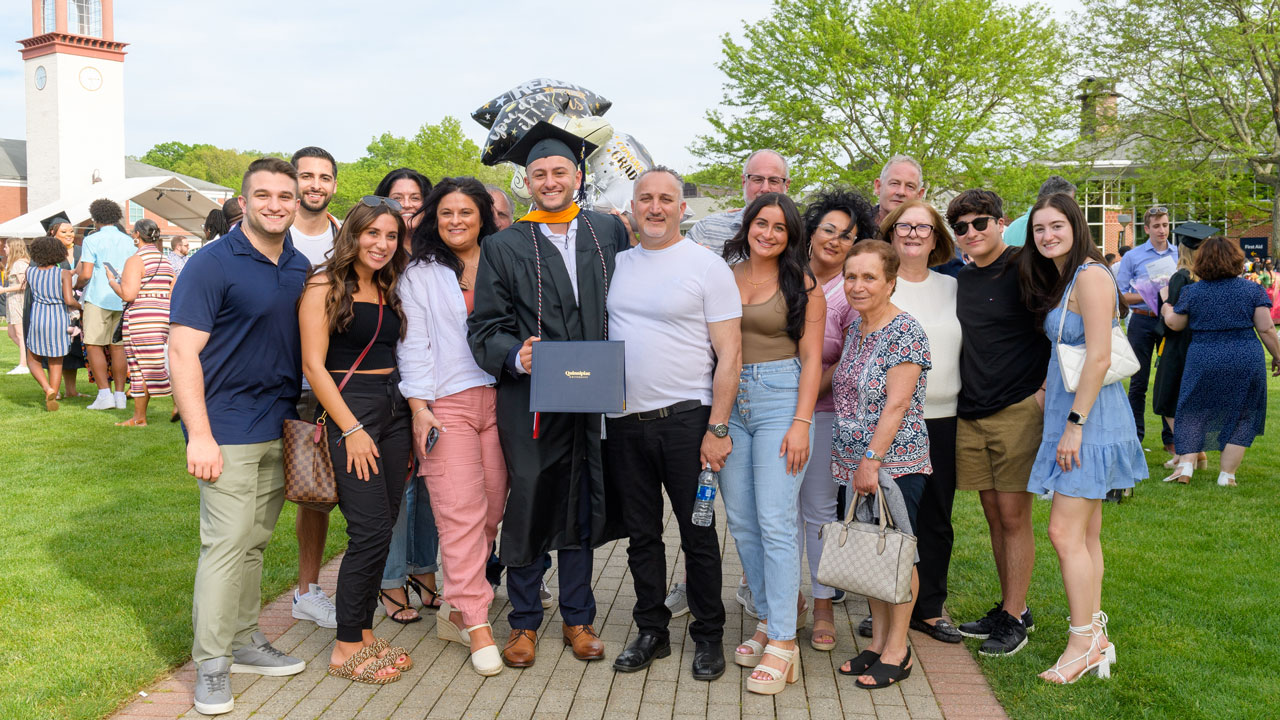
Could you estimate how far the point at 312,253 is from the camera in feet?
16.0

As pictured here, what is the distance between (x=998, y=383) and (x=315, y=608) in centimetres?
354

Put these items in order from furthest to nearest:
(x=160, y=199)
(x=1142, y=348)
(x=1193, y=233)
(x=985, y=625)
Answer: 1. (x=160, y=199)
2. (x=1142, y=348)
3. (x=1193, y=233)
4. (x=985, y=625)

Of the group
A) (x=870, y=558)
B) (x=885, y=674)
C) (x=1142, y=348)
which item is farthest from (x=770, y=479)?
(x=1142, y=348)

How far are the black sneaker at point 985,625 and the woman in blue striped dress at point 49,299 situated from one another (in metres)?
11.0

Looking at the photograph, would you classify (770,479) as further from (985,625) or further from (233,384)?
(233,384)

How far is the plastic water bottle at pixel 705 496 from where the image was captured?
4.10m

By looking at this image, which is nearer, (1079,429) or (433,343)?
(1079,429)

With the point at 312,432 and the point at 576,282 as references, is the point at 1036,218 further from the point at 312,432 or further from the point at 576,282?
the point at 312,432

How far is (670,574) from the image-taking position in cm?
586

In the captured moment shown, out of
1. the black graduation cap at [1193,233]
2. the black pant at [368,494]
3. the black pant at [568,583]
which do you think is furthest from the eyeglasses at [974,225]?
the black graduation cap at [1193,233]

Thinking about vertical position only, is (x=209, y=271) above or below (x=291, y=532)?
above

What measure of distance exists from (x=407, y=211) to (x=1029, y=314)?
315 cm

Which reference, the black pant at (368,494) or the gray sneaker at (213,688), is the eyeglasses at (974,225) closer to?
the black pant at (368,494)

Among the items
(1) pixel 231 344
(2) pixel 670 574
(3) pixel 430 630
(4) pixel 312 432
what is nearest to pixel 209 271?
(1) pixel 231 344
